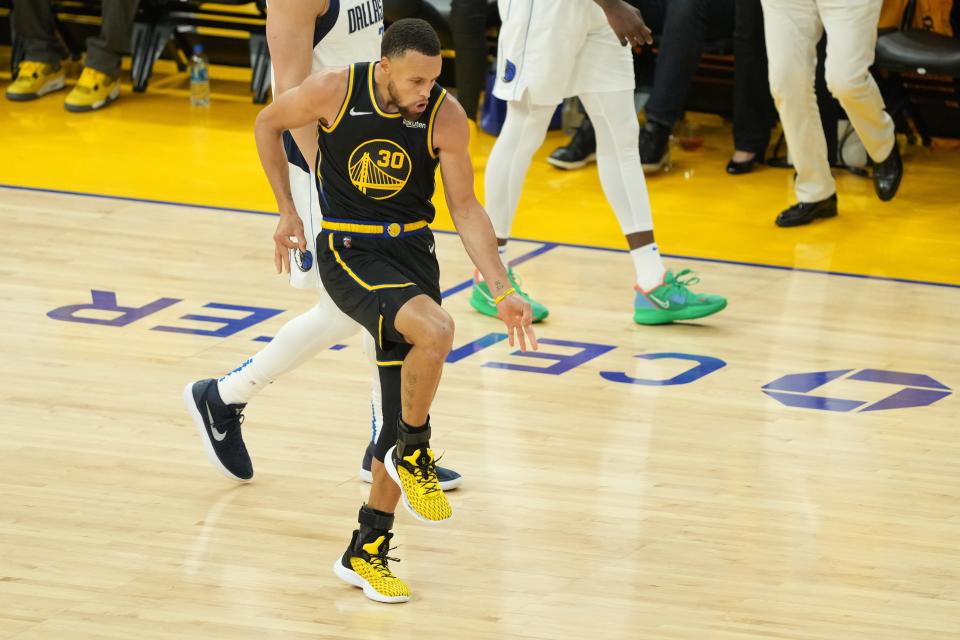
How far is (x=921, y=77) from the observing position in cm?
827

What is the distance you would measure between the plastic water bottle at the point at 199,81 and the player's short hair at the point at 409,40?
5.64 meters

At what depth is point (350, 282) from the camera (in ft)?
11.9

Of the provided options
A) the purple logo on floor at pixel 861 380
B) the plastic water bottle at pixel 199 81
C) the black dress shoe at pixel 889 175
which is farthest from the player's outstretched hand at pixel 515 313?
the plastic water bottle at pixel 199 81

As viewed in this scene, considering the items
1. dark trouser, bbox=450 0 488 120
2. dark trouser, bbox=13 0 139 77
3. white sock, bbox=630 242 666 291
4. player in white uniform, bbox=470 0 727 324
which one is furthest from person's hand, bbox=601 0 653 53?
dark trouser, bbox=13 0 139 77

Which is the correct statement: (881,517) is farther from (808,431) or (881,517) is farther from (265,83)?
(265,83)

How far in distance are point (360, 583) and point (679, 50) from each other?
188 inches

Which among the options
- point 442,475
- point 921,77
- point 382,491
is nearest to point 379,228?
point 382,491

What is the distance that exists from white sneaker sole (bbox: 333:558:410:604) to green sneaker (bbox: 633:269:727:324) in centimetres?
227

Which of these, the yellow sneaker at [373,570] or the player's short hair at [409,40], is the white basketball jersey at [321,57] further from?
the yellow sneaker at [373,570]

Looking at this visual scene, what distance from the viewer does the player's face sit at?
3.46 m

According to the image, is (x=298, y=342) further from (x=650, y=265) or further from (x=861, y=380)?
(x=861, y=380)

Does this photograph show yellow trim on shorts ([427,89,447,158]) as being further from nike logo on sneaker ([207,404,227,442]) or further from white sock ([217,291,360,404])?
nike logo on sneaker ([207,404,227,442])

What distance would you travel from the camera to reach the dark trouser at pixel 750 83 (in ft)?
25.2

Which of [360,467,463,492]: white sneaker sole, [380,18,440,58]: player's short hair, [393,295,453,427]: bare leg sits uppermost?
[380,18,440,58]: player's short hair
